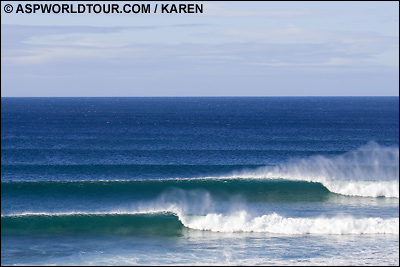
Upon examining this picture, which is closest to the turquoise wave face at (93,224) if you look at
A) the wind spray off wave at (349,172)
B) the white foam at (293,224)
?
the white foam at (293,224)

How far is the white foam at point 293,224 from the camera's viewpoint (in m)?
19.2

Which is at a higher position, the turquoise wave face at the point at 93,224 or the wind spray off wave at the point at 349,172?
the wind spray off wave at the point at 349,172

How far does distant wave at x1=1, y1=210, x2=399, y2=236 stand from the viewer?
19.4 m

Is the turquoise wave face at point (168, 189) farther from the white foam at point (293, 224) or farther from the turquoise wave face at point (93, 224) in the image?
the white foam at point (293, 224)

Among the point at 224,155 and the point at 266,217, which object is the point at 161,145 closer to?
the point at 224,155

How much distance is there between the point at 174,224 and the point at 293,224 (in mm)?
5196

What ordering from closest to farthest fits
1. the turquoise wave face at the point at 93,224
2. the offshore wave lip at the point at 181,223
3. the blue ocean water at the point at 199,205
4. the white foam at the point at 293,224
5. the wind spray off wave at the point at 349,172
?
the blue ocean water at the point at 199,205 → the white foam at the point at 293,224 → the offshore wave lip at the point at 181,223 → the turquoise wave face at the point at 93,224 → the wind spray off wave at the point at 349,172

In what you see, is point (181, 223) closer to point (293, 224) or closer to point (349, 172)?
point (293, 224)

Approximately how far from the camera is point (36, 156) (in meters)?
39.4

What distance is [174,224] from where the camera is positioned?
20.9m

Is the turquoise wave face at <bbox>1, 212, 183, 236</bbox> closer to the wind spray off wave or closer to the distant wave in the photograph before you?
the distant wave

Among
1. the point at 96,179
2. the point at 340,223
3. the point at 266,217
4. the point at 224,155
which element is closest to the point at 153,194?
the point at 96,179

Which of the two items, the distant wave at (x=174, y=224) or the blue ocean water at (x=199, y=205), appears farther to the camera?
the distant wave at (x=174, y=224)

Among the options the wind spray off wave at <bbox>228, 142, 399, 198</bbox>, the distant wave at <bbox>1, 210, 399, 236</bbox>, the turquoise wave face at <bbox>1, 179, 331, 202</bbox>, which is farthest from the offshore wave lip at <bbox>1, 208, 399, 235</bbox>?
the wind spray off wave at <bbox>228, 142, 399, 198</bbox>
